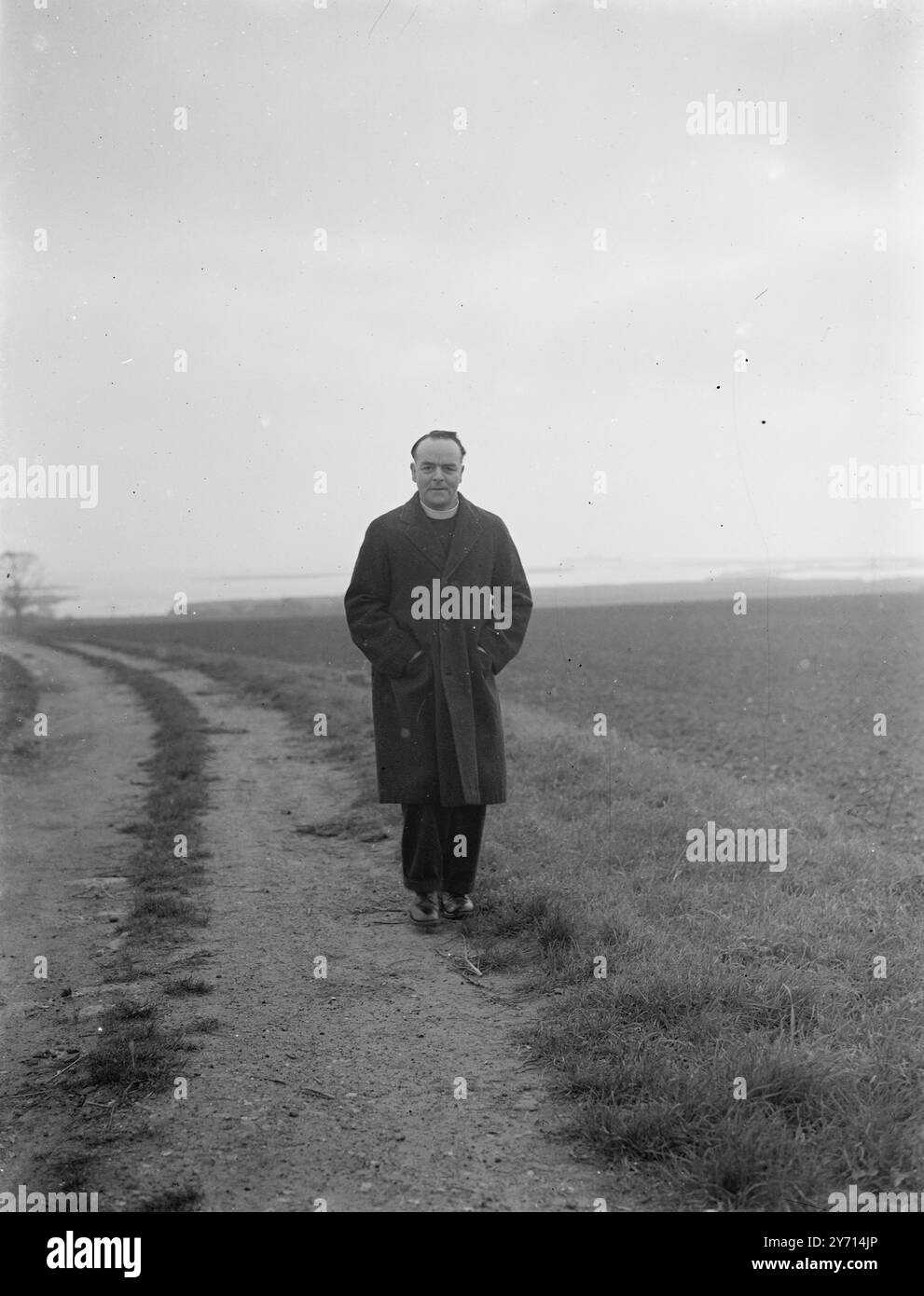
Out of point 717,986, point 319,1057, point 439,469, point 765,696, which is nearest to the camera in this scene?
point 319,1057

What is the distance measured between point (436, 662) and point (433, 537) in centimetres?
73

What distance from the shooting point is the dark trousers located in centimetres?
548

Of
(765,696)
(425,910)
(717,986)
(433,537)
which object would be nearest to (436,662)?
(433,537)

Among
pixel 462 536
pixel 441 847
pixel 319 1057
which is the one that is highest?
pixel 462 536

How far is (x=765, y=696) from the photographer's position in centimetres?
1995

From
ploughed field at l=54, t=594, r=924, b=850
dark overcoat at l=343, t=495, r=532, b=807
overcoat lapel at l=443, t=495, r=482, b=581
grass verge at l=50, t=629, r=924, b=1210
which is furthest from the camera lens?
ploughed field at l=54, t=594, r=924, b=850

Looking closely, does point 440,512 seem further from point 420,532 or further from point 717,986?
point 717,986

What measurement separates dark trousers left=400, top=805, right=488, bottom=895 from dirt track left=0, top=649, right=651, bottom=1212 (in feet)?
0.99

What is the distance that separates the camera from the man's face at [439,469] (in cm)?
543

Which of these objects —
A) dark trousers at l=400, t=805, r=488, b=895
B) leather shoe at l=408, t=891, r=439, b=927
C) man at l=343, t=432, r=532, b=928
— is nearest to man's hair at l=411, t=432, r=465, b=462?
man at l=343, t=432, r=532, b=928

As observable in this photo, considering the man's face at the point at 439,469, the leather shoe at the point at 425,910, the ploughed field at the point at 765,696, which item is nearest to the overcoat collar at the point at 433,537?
the man's face at the point at 439,469

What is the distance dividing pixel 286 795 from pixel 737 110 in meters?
6.70

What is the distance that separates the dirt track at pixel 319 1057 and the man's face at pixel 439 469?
243cm

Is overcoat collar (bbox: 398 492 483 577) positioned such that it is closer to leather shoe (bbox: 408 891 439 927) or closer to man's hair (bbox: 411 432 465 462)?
man's hair (bbox: 411 432 465 462)
